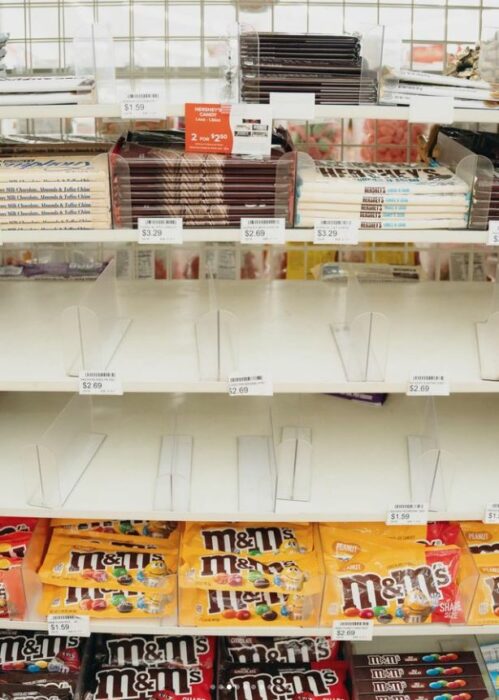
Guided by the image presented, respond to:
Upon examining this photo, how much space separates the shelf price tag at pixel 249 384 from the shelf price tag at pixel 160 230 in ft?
1.21

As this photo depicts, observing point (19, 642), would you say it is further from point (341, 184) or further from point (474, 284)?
point (474, 284)

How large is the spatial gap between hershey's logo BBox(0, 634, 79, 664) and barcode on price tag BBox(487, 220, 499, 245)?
1625mm

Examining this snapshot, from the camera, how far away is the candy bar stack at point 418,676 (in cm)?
223

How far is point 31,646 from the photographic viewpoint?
7.73 feet

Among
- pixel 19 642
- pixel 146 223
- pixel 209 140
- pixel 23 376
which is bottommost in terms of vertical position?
pixel 19 642

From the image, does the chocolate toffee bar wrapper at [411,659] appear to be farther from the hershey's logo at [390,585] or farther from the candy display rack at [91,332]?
the candy display rack at [91,332]

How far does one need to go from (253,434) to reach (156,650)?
0.70m

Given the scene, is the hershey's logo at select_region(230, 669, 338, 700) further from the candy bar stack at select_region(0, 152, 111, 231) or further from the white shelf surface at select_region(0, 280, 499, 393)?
the candy bar stack at select_region(0, 152, 111, 231)

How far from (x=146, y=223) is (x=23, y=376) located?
1.69ft

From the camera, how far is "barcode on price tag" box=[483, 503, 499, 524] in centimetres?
A: 211

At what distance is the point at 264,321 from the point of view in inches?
93.4


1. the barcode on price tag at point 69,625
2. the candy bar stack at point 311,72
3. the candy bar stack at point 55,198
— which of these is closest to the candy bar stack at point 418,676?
the barcode on price tag at point 69,625

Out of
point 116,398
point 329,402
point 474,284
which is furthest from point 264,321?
point 474,284

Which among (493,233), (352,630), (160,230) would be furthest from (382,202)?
(352,630)
